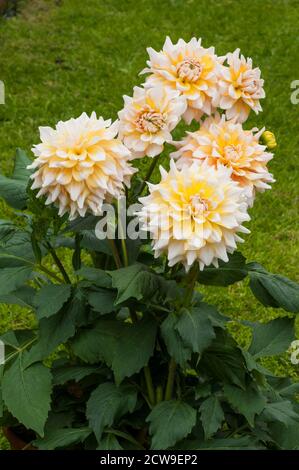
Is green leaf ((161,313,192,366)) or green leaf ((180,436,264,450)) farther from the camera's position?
green leaf ((180,436,264,450))

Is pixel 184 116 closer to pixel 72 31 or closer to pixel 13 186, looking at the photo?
pixel 13 186

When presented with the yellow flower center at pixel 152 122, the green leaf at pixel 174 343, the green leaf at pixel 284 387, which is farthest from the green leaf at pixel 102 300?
the green leaf at pixel 284 387

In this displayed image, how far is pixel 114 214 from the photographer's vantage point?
2268 mm

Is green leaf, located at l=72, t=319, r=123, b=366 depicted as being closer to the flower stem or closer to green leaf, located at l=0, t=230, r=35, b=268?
the flower stem

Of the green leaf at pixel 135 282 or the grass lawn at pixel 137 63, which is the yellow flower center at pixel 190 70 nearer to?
the green leaf at pixel 135 282

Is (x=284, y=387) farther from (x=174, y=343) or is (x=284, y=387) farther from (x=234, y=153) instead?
(x=234, y=153)

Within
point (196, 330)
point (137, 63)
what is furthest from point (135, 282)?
point (137, 63)

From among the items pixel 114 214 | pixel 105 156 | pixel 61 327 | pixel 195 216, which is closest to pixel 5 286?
pixel 61 327

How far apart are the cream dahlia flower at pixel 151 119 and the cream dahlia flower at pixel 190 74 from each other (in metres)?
0.04

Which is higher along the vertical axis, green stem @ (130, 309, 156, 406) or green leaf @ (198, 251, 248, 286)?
green leaf @ (198, 251, 248, 286)

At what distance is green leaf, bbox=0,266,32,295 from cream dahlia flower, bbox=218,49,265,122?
2.43 ft

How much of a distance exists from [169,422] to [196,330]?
1.00ft

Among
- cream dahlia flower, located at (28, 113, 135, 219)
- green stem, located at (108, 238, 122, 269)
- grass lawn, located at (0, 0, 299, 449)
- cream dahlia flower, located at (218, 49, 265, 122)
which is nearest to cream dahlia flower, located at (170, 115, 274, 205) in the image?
cream dahlia flower, located at (218, 49, 265, 122)

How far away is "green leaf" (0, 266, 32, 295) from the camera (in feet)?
7.36
